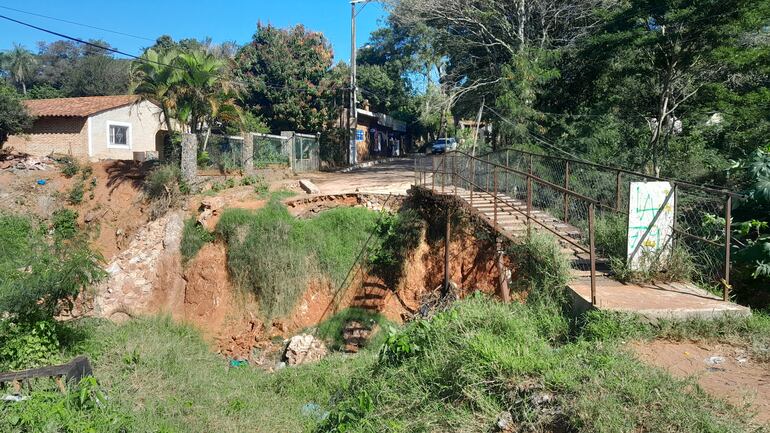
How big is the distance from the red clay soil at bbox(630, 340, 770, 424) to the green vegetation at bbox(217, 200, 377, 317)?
32.3ft

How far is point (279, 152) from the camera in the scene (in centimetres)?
2161

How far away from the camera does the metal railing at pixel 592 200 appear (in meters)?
7.40

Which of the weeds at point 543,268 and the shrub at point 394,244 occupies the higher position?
the weeds at point 543,268

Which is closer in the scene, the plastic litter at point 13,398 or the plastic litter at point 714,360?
the plastic litter at point 714,360

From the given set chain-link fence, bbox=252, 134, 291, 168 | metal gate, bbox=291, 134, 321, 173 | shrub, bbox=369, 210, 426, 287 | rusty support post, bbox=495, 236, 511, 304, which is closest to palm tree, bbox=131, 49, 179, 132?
chain-link fence, bbox=252, 134, 291, 168

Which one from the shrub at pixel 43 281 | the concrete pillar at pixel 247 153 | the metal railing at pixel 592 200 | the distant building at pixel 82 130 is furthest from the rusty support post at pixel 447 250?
the distant building at pixel 82 130

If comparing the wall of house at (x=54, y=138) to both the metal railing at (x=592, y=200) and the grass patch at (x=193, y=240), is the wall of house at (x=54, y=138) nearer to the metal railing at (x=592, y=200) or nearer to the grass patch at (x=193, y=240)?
the grass patch at (x=193, y=240)

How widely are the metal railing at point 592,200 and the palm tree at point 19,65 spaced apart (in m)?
49.9

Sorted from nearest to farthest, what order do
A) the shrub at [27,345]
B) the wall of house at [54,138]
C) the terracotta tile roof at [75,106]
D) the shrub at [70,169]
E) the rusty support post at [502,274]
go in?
the shrub at [27,345] < the rusty support post at [502,274] < the shrub at [70,169] < the terracotta tile roof at [75,106] < the wall of house at [54,138]

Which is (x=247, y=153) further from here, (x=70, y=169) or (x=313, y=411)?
(x=313, y=411)

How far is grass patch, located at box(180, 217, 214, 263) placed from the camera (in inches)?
605

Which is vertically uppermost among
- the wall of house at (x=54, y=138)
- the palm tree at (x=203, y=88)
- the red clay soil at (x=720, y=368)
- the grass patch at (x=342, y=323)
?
the palm tree at (x=203, y=88)

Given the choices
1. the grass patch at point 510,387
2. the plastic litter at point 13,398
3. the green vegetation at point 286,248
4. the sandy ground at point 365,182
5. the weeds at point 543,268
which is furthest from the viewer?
the sandy ground at point 365,182

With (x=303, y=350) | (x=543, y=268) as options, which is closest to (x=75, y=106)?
(x=303, y=350)
